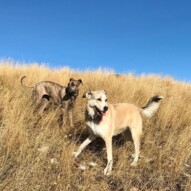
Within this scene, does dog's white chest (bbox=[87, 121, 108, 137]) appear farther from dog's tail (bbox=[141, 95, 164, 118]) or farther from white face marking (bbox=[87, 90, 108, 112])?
dog's tail (bbox=[141, 95, 164, 118])

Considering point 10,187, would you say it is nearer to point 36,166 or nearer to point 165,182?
point 36,166

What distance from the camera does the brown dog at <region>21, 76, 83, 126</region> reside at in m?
9.56

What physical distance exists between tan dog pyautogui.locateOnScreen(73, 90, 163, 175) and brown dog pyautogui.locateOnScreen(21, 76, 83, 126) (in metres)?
2.10

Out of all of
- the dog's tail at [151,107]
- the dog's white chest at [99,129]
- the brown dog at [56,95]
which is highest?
the brown dog at [56,95]

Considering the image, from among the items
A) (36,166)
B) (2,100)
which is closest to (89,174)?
(36,166)

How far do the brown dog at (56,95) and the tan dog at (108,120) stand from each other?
2103mm

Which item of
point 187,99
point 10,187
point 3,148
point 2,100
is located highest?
point 187,99

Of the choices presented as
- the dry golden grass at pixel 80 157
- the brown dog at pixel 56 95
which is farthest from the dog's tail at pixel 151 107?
the brown dog at pixel 56 95

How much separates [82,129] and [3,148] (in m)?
2.52

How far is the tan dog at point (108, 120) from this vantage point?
6.99 m

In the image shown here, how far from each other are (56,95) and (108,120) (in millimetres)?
3125

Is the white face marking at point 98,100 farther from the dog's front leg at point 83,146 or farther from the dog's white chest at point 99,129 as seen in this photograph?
the dog's front leg at point 83,146

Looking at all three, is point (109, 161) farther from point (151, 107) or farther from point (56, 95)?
point (56, 95)

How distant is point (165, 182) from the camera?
6602 millimetres
